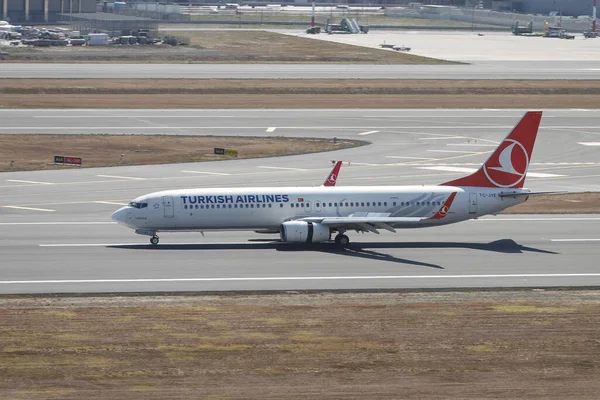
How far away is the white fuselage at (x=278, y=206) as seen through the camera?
6131 centimetres

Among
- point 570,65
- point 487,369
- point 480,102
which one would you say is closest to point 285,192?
point 487,369

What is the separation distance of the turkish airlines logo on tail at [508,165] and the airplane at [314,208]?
0.14 m

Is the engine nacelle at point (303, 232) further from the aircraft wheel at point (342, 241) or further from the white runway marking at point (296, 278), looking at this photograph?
the white runway marking at point (296, 278)

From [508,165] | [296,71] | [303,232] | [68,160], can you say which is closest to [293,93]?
[296,71]

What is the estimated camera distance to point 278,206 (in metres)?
61.8

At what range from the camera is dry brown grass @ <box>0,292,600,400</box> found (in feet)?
122

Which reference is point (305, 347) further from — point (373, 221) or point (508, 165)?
point (508, 165)

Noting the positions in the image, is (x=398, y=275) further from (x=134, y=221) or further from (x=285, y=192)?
(x=134, y=221)


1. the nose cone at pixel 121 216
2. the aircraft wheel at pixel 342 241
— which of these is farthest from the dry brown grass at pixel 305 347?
the nose cone at pixel 121 216

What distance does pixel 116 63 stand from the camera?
589 ft

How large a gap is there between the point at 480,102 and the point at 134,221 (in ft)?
275

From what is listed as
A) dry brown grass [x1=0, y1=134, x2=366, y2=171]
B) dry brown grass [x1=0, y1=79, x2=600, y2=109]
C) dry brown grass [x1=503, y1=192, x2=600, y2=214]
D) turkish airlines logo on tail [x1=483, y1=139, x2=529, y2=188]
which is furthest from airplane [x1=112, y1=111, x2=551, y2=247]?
dry brown grass [x1=0, y1=79, x2=600, y2=109]

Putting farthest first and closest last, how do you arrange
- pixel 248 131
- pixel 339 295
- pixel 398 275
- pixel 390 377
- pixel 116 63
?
1. pixel 116 63
2. pixel 248 131
3. pixel 398 275
4. pixel 339 295
5. pixel 390 377

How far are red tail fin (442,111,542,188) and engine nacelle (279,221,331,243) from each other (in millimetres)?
9050
